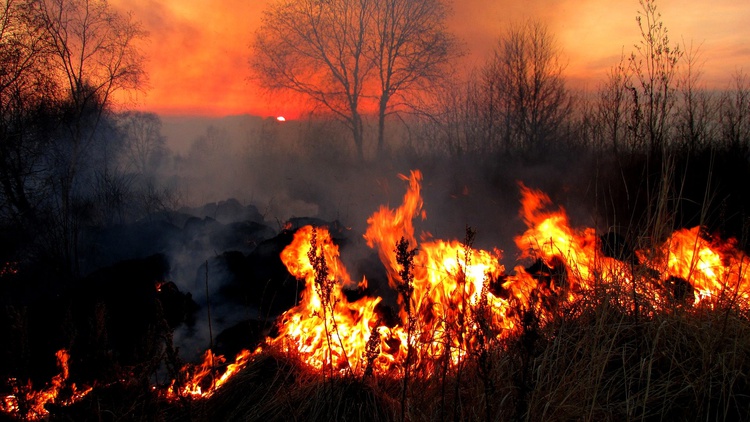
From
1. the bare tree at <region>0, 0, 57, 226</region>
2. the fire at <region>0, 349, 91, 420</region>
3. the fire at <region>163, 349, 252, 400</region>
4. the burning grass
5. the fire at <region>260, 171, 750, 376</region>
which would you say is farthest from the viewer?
the bare tree at <region>0, 0, 57, 226</region>

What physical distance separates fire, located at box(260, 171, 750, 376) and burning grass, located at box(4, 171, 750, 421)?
21 mm

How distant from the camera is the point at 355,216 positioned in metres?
12.1

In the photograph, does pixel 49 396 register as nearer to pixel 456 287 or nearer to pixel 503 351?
pixel 456 287

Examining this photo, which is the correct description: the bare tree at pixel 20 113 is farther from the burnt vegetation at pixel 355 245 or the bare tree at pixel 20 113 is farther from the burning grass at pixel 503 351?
the burning grass at pixel 503 351

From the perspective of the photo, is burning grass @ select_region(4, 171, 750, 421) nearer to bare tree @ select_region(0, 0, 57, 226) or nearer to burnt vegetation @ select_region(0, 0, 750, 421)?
burnt vegetation @ select_region(0, 0, 750, 421)

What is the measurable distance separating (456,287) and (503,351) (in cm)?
104

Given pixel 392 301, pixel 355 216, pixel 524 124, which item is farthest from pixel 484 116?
pixel 392 301

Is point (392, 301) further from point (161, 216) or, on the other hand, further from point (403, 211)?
point (161, 216)

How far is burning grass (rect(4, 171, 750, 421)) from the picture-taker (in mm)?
2234

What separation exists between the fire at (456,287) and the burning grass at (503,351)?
21mm

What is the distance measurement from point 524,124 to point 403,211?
12.9 metres

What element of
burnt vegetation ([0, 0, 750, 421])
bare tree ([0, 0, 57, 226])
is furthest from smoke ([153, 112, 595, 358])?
bare tree ([0, 0, 57, 226])

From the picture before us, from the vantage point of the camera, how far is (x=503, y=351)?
9.66 feet

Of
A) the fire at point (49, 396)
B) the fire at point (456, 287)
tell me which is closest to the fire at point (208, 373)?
the fire at point (456, 287)
